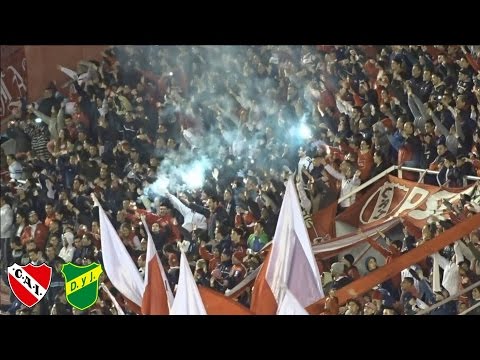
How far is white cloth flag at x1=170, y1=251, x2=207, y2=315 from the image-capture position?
9562 millimetres

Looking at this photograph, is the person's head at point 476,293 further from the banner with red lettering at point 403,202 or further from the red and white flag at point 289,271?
the red and white flag at point 289,271

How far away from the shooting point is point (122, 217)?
31.7 ft

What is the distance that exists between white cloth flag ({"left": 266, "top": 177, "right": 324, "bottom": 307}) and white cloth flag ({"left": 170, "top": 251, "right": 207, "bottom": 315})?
538 mm

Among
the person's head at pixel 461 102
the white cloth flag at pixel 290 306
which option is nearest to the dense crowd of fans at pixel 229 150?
the person's head at pixel 461 102

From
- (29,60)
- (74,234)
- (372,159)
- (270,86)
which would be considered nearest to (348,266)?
(372,159)

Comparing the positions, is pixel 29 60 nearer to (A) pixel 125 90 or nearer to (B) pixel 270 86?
(A) pixel 125 90

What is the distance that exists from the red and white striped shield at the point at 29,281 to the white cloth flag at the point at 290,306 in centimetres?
173

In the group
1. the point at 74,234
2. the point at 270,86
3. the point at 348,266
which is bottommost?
the point at 348,266

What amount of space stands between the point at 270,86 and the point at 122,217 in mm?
1460

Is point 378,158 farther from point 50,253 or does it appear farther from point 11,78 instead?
point 11,78

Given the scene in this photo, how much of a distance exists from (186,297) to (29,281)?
46.4 inches

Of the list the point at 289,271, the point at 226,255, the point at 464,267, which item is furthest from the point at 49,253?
the point at 464,267

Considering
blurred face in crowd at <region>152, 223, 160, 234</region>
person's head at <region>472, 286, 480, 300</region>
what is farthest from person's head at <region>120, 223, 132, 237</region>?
person's head at <region>472, 286, 480, 300</region>

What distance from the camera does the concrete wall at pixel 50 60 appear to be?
958 cm
